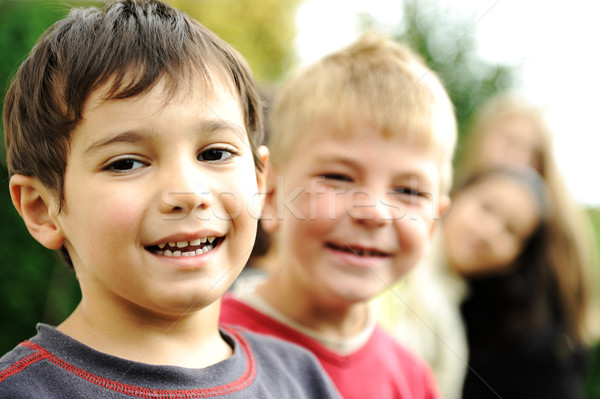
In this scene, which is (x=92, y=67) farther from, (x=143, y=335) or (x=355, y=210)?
(x=355, y=210)

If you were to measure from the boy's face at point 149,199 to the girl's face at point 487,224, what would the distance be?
2.81 m

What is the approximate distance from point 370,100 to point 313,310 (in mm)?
812

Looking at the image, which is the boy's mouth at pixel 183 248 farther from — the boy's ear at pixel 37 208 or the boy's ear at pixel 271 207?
the boy's ear at pixel 271 207

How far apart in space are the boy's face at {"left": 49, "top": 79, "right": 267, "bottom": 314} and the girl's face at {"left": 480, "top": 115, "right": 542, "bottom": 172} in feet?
11.9

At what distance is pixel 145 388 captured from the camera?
1296mm

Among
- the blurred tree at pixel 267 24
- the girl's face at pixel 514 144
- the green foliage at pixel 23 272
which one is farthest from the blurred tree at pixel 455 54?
the green foliage at pixel 23 272

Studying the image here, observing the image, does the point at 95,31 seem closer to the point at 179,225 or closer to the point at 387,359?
the point at 179,225

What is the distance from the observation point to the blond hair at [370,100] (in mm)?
2121

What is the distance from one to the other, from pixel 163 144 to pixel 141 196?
0.42ft

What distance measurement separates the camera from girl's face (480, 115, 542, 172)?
4.69 m

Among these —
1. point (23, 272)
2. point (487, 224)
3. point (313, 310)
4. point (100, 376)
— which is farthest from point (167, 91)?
point (23, 272)

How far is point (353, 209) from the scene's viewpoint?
2.05m

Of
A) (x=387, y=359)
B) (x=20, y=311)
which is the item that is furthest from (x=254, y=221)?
(x=20, y=311)

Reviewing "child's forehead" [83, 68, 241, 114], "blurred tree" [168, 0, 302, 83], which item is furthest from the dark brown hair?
"blurred tree" [168, 0, 302, 83]
